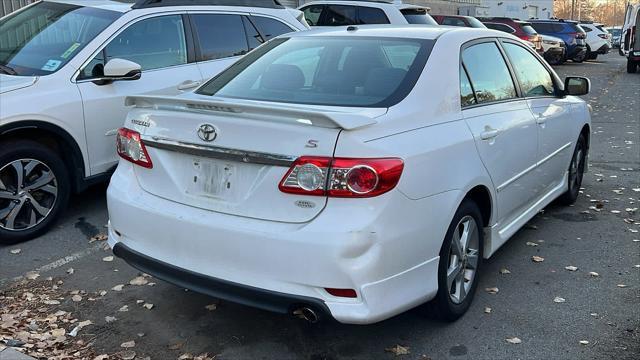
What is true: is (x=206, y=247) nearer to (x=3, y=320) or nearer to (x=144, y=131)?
(x=144, y=131)

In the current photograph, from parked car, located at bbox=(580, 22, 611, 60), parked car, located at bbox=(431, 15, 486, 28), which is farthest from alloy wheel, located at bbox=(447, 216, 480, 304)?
parked car, located at bbox=(580, 22, 611, 60)

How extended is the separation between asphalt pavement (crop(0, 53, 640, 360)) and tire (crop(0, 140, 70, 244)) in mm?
142

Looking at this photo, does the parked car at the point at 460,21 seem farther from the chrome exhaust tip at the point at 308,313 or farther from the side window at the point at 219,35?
the chrome exhaust tip at the point at 308,313

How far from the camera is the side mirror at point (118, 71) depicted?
16.7 ft

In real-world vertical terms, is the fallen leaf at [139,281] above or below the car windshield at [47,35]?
below

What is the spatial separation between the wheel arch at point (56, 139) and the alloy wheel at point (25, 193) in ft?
0.64

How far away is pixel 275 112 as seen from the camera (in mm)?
3113

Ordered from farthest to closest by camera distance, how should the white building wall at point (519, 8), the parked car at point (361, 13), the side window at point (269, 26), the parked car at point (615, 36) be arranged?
the parked car at point (615, 36) → the white building wall at point (519, 8) → the parked car at point (361, 13) → the side window at point (269, 26)

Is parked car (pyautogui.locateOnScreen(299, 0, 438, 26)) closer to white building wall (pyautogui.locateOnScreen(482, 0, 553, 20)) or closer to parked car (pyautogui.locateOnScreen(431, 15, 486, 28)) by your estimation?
parked car (pyautogui.locateOnScreen(431, 15, 486, 28))

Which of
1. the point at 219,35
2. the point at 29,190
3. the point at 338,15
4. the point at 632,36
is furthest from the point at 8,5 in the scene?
the point at 632,36

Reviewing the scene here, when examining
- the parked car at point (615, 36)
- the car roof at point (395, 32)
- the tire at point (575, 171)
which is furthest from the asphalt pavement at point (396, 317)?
the parked car at point (615, 36)

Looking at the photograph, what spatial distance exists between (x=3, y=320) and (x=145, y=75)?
8.42ft

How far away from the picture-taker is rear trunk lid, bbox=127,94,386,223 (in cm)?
299

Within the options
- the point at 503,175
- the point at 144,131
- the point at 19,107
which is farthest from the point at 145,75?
the point at 503,175
